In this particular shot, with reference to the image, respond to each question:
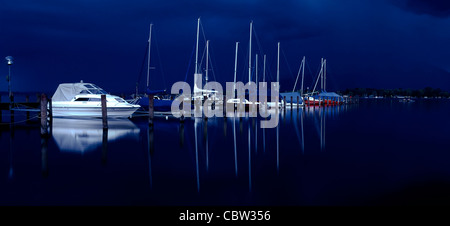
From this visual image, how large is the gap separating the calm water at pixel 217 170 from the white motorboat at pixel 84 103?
7.82 meters

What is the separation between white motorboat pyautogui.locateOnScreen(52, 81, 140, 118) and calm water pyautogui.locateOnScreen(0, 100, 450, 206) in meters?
7.82

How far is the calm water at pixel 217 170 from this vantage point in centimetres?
997

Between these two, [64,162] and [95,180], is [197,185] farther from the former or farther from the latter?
[64,162]

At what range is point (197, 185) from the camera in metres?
11.2

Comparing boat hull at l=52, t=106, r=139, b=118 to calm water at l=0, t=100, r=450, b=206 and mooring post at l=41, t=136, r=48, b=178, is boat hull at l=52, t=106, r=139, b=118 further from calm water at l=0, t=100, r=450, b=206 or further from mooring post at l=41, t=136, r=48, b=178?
mooring post at l=41, t=136, r=48, b=178

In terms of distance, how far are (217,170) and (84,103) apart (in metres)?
21.7

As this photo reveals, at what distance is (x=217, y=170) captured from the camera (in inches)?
529

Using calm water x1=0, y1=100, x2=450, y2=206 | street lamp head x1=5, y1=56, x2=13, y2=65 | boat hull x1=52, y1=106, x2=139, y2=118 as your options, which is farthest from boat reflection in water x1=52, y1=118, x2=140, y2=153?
street lamp head x1=5, y1=56, x2=13, y2=65

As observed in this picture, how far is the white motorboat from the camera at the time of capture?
30.5m

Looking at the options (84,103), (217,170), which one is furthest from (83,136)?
(217,170)

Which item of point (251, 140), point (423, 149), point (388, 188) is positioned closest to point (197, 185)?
point (388, 188)

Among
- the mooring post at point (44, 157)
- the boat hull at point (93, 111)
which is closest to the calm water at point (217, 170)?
the mooring post at point (44, 157)

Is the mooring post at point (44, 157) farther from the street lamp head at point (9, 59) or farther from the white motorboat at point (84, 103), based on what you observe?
the street lamp head at point (9, 59)

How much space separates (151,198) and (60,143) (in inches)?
473
